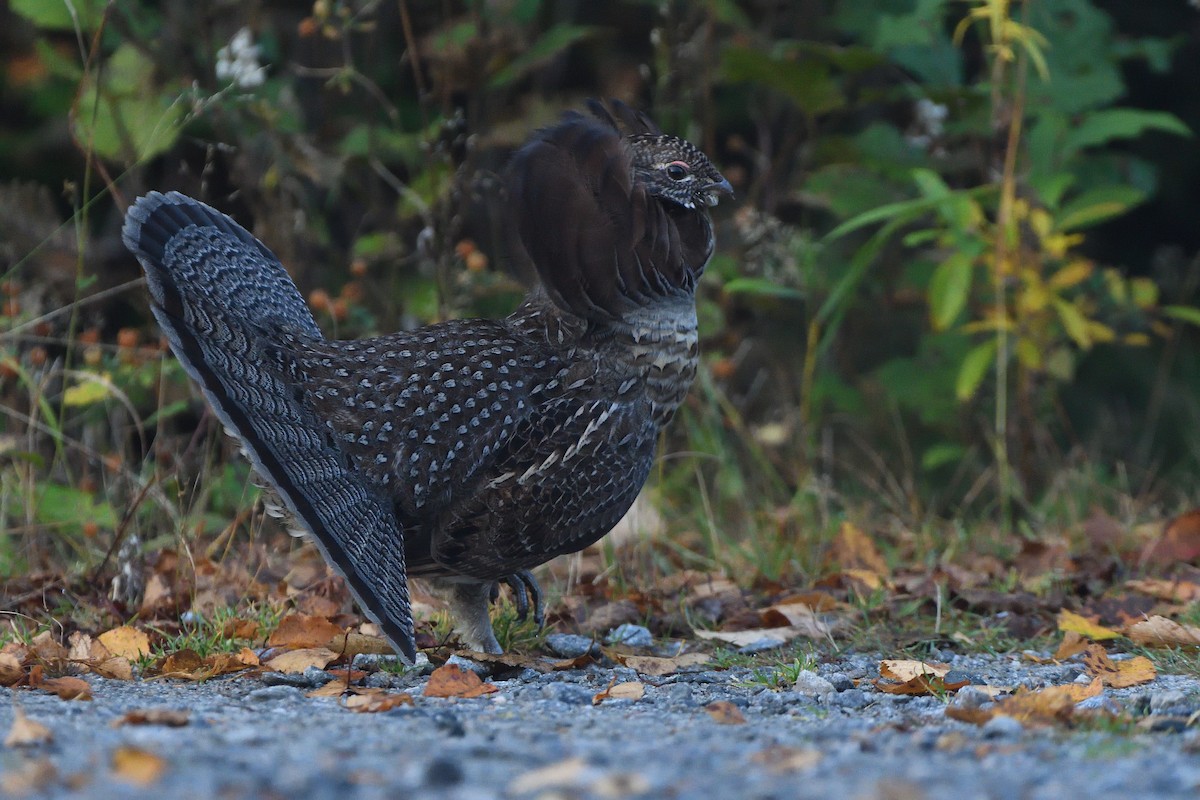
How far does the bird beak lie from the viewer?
472 centimetres

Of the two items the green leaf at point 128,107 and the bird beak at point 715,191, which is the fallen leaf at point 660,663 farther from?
the green leaf at point 128,107

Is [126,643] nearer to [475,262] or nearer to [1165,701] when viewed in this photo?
[475,262]

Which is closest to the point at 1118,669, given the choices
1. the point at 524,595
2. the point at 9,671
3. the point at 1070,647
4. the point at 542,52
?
the point at 1070,647

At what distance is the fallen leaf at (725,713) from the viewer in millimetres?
3145

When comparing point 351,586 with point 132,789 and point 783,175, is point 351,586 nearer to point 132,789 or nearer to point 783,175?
point 132,789

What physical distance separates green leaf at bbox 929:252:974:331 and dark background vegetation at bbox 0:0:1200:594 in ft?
0.06

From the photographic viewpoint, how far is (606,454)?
14.0 feet

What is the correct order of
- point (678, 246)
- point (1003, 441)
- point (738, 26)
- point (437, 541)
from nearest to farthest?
1. point (437, 541)
2. point (678, 246)
3. point (1003, 441)
4. point (738, 26)

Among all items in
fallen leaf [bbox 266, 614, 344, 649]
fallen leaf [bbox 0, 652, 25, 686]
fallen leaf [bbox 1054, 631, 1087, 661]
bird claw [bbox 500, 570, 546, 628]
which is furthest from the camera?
bird claw [bbox 500, 570, 546, 628]

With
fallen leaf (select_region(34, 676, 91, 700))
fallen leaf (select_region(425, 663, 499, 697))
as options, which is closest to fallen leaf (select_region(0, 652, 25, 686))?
fallen leaf (select_region(34, 676, 91, 700))

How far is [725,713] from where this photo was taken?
3209 mm

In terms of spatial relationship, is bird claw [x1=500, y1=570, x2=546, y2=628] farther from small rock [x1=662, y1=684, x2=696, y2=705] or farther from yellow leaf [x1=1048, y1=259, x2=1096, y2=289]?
yellow leaf [x1=1048, y1=259, x2=1096, y2=289]

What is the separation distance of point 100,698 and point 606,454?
5.29ft

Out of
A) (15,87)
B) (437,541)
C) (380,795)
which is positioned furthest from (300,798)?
(15,87)
